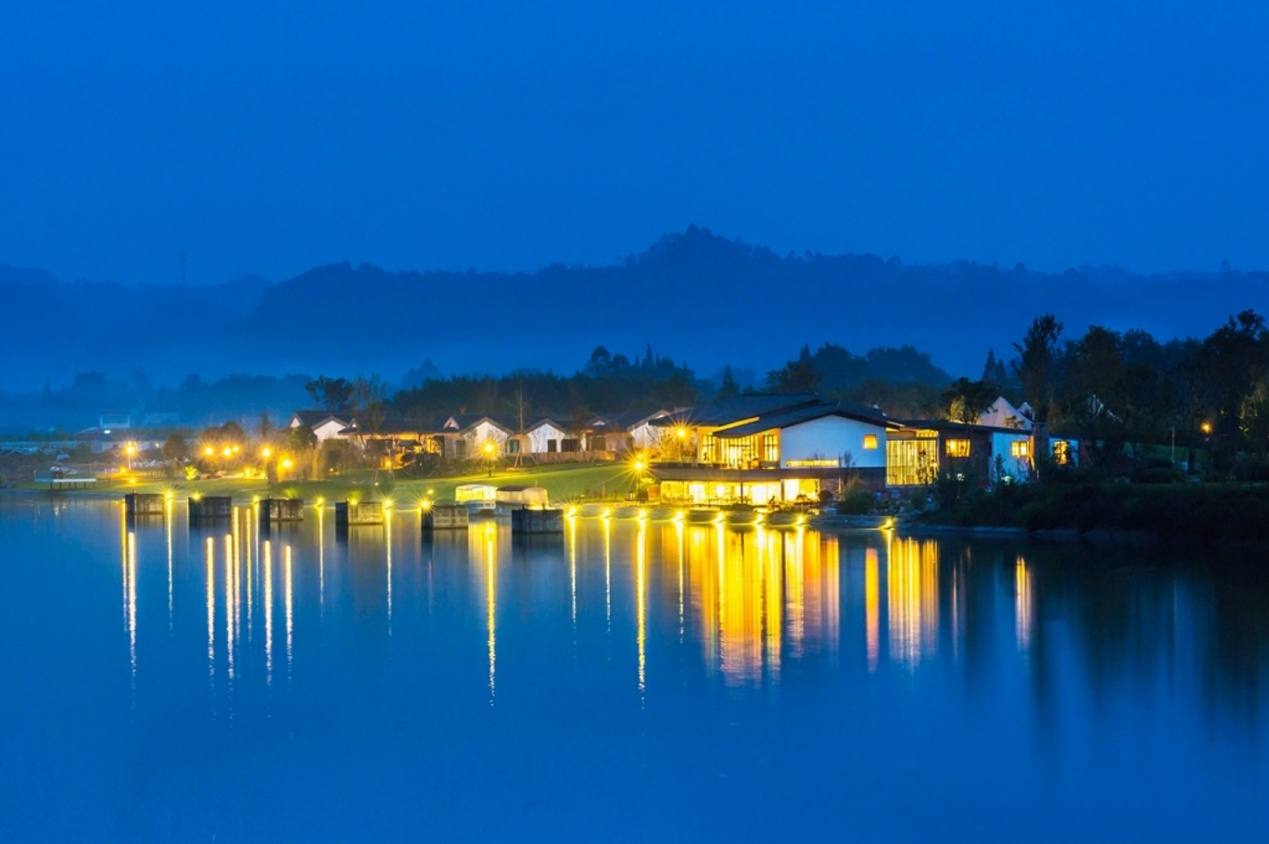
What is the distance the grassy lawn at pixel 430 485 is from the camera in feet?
214

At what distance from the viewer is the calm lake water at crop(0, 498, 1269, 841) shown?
689 inches

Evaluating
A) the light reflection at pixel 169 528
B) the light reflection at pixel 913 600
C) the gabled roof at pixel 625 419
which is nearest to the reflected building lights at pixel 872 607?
the light reflection at pixel 913 600

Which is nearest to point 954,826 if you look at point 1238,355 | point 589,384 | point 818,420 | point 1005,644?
point 1005,644

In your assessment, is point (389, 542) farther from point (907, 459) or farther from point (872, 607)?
point (872, 607)

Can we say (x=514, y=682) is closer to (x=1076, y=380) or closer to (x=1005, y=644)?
(x=1005, y=644)

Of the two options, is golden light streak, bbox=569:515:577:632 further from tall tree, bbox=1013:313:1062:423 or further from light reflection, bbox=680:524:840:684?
tall tree, bbox=1013:313:1062:423

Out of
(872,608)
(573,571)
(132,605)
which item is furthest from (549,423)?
(872,608)

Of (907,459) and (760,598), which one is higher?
(907,459)

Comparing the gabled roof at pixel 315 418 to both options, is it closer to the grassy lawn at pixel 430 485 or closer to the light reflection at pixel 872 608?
the grassy lawn at pixel 430 485

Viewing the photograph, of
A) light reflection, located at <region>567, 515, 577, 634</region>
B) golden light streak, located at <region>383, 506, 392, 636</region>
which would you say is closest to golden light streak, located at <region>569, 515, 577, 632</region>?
light reflection, located at <region>567, 515, 577, 634</region>

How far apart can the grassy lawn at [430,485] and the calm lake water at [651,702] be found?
23872 mm

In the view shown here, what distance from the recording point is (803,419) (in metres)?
56.8

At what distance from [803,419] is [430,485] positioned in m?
22.8

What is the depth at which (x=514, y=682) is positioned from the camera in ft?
81.9
